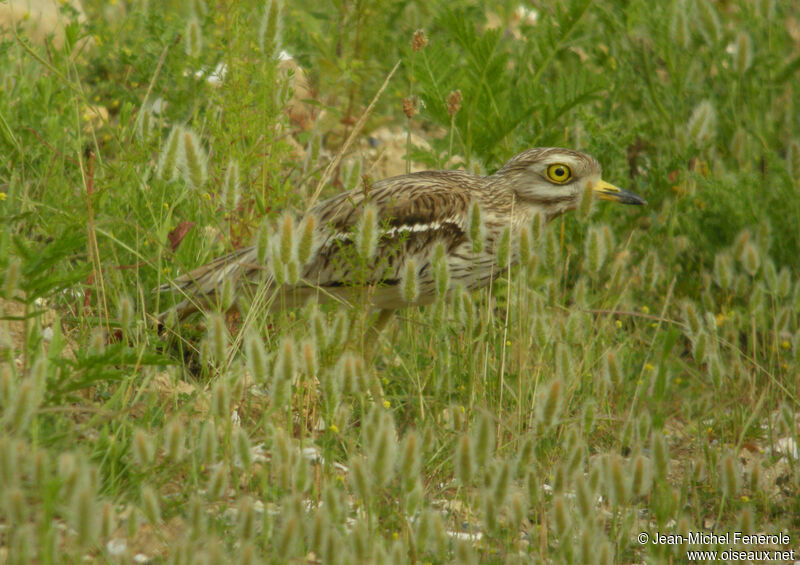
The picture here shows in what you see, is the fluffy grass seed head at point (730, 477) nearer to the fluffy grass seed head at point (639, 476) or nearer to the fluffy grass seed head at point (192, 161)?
the fluffy grass seed head at point (639, 476)

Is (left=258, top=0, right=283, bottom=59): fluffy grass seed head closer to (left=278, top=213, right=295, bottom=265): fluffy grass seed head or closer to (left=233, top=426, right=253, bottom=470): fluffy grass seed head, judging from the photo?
(left=278, top=213, right=295, bottom=265): fluffy grass seed head

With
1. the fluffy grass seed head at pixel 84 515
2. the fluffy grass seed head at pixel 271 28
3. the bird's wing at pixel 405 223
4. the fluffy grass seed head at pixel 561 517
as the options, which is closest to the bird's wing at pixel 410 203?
the bird's wing at pixel 405 223

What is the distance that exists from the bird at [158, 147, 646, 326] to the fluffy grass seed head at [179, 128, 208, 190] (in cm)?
73

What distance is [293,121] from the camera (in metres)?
6.12

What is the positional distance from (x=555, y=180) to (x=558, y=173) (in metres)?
0.04

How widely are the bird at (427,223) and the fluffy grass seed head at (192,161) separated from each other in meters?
0.73

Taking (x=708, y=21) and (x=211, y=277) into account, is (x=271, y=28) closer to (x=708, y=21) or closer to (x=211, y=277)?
(x=211, y=277)

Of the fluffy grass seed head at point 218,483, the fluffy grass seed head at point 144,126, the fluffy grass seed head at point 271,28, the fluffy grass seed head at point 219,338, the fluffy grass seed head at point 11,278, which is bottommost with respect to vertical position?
the fluffy grass seed head at point 218,483

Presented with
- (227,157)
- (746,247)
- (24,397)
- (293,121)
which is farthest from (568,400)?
(293,121)

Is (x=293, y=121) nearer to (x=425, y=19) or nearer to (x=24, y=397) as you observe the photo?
(x=425, y=19)

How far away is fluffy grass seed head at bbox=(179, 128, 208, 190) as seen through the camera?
10.1 feet

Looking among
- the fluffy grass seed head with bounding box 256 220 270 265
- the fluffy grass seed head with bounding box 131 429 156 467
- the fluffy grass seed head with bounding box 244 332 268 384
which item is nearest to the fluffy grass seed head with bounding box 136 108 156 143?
the fluffy grass seed head with bounding box 256 220 270 265

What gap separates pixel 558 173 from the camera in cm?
429

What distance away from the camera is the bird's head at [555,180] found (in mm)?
4266
